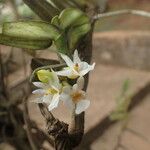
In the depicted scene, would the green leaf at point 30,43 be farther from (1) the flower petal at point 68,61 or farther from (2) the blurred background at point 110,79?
(2) the blurred background at point 110,79

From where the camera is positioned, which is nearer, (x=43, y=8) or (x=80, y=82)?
(x=80, y=82)

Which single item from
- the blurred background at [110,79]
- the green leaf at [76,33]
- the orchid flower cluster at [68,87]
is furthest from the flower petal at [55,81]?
the blurred background at [110,79]

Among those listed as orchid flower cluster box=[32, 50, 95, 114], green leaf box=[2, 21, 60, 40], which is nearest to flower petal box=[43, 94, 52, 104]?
orchid flower cluster box=[32, 50, 95, 114]

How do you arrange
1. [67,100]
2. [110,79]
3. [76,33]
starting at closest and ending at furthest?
[67,100]
[76,33]
[110,79]

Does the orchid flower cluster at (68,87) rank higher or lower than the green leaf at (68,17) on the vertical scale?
lower

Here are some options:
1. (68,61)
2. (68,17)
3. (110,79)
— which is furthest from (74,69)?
(110,79)

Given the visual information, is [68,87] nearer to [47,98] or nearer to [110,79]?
[47,98]
